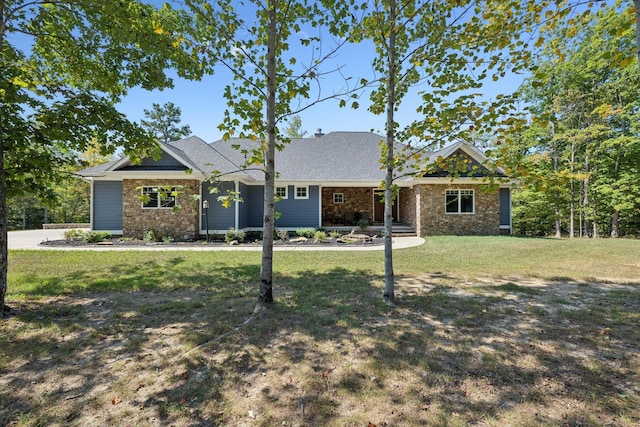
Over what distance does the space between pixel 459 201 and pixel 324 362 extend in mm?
13606

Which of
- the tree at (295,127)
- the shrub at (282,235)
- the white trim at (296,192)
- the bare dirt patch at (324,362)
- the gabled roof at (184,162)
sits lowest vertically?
the bare dirt patch at (324,362)

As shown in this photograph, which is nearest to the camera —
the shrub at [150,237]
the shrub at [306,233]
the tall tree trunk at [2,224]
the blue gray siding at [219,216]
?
the tall tree trunk at [2,224]

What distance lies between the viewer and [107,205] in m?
13.9

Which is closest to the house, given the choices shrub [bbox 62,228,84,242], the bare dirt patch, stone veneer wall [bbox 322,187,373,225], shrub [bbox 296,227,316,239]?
stone veneer wall [bbox 322,187,373,225]

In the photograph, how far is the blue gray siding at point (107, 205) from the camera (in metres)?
13.8

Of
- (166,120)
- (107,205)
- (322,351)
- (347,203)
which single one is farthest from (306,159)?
(166,120)

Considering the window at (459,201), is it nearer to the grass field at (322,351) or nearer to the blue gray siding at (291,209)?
the blue gray siding at (291,209)

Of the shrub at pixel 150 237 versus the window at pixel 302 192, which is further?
the window at pixel 302 192

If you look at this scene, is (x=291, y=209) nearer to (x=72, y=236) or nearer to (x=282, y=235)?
(x=282, y=235)

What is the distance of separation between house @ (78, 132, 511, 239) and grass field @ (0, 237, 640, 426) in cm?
692

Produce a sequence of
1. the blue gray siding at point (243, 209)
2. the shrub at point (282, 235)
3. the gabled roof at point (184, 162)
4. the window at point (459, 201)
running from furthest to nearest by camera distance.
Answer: the window at point (459, 201) < the blue gray siding at point (243, 209) < the shrub at point (282, 235) < the gabled roof at point (184, 162)

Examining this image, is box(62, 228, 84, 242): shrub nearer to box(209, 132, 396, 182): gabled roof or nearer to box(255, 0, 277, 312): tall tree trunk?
box(209, 132, 396, 182): gabled roof

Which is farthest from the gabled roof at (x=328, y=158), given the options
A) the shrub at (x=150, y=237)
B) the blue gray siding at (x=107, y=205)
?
the blue gray siding at (x=107, y=205)

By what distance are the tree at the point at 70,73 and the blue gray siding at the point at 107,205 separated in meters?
9.56
